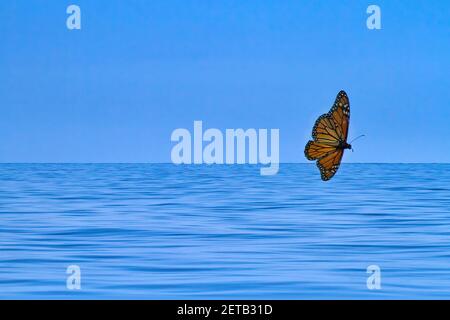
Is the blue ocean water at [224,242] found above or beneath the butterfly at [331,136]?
beneath

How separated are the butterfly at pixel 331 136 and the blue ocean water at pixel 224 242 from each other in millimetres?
850

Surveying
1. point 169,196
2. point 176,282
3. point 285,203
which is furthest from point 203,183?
point 176,282

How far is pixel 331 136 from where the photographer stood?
29.9 feet

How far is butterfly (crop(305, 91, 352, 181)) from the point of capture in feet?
29.5

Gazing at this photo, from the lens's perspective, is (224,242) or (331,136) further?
(224,242)

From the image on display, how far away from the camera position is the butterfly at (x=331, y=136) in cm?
898

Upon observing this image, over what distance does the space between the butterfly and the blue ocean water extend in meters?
0.85

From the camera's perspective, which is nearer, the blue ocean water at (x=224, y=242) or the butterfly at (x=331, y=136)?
the blue ocean water at (x=224, y=242)

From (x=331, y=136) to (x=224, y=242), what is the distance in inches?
71.8

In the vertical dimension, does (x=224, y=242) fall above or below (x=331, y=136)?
below

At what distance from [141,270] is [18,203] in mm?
6505

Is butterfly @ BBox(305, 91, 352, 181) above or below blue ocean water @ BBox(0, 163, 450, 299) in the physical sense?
above

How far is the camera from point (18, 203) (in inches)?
586
